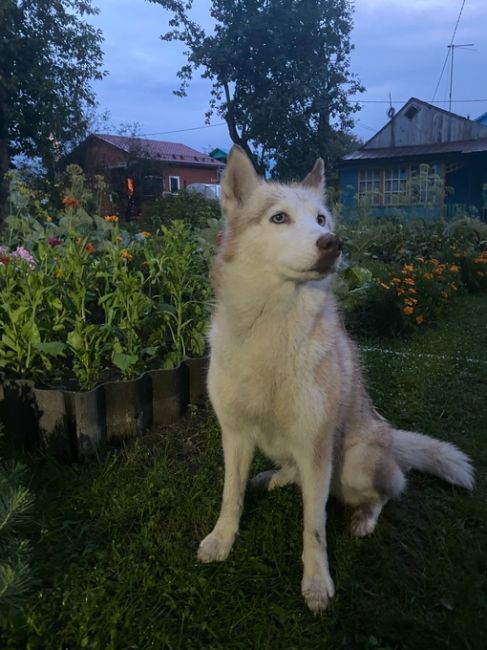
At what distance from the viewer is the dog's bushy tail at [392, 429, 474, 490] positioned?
241 cm

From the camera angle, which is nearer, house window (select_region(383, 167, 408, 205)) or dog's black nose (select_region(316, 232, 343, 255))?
dog's black nose (select_region(316, 232, 343, 255))

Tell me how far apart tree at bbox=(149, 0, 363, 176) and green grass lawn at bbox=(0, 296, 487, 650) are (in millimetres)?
17015

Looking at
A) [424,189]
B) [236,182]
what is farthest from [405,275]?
[424,189]

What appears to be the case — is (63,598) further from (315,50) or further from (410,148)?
(410,148)

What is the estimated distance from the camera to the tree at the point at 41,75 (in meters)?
12.0

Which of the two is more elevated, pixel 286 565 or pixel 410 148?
pixel 410 148

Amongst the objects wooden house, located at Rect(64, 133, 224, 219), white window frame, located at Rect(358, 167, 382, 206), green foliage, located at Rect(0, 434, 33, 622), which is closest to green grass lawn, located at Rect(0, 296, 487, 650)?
green foliage, located at Rect(0, 434, 33, 622)

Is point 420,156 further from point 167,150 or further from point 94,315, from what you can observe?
point 94,315

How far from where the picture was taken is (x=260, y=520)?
2.22m

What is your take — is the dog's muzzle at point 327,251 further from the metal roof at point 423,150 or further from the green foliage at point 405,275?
the metal roof at point 423,150

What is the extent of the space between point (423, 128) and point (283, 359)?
23.0m

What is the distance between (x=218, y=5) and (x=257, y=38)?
219cm

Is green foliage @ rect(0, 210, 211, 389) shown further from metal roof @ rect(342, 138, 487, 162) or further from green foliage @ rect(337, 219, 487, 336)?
metal roof @ rect(342, 138, 487, 162)

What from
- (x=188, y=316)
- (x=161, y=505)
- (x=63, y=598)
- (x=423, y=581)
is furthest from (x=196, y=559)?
(x=188, y=316)
